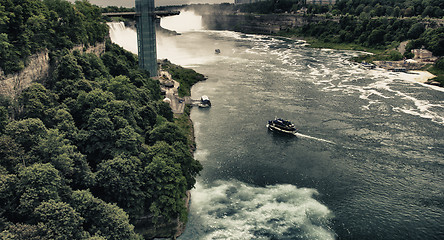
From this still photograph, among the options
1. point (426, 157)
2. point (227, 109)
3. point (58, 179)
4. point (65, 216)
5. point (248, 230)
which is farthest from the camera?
point (227, 109)

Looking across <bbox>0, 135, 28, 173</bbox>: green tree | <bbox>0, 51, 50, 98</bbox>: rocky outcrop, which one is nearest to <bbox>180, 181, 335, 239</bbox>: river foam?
<bbox>0, 135, 28, 173</bbox>: green tree

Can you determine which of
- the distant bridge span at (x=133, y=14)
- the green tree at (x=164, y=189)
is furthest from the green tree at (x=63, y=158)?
the distant bridge span at (x=133, y=14)

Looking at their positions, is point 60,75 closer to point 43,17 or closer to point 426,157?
point 43,17

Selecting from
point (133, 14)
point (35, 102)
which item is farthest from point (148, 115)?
point (133, 14)

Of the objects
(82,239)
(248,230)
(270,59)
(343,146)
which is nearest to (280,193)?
(248,230)

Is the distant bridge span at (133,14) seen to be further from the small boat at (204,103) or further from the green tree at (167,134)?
the green tree at (167,134)

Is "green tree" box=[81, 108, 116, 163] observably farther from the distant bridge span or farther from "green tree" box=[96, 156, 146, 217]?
the distant bridge span
